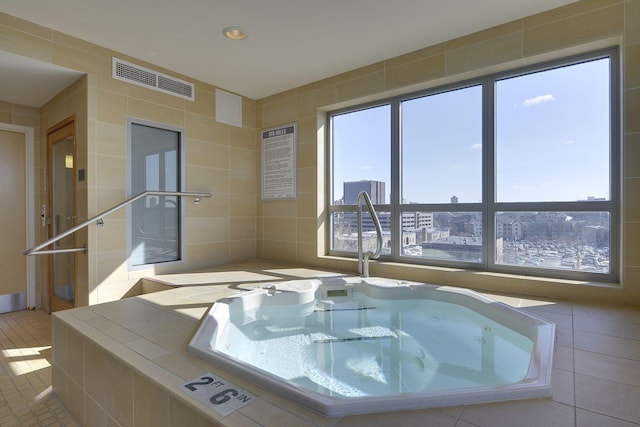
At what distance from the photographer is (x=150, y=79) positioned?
10.3 feet

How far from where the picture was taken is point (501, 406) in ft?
3.45

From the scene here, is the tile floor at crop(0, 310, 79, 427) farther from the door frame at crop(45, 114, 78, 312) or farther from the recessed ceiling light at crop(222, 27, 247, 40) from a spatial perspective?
the recessed ceiling light at crop(222, 27, 247, 40)

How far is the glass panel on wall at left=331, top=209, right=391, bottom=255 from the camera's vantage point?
3.37m

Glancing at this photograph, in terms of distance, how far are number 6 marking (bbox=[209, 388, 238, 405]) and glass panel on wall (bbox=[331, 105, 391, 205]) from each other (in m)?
2.53

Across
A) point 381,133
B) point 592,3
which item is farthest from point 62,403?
point 592,3

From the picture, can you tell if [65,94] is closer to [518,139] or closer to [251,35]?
[251,35]

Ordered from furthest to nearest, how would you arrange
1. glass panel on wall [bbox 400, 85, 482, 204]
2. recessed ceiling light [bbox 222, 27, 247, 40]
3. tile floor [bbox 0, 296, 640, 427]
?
glass panel on wall [bbox 400, 85, 482, 204]
recessed ceiling light [bbox 222, 27, 247, 40]
tile floor [bbox 0, 296, 640, 427]

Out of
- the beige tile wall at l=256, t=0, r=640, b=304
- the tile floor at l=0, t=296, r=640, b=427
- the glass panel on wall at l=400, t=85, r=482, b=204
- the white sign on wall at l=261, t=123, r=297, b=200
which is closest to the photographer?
the tile floor at l=0, t=296, r=640, b=427

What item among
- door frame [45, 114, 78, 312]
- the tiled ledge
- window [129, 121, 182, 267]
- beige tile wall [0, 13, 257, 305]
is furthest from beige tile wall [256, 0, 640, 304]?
door frame [45, 114, 78, 312]

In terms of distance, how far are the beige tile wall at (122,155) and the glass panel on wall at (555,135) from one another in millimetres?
2721

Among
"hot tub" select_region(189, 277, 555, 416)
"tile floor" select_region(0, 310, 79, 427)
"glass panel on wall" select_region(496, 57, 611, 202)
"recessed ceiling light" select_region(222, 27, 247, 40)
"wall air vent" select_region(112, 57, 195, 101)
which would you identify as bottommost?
"tile floor" select_region(0, 310, 79, 427)

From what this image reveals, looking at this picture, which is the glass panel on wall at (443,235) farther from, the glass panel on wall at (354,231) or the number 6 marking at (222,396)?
the number 6 marking at (222,396)

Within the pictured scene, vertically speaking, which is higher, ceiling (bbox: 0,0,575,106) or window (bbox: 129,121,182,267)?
ceiling (bbox: 0,0,575,106)

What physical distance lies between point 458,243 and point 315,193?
1.52 meters
